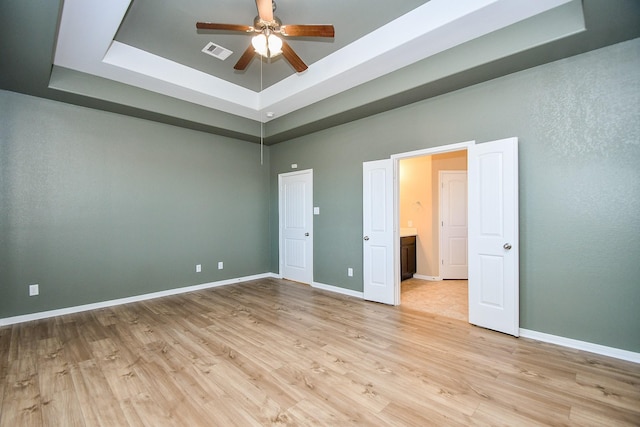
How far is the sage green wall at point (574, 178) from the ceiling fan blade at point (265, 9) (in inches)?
90.7

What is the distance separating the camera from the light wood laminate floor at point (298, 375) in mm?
1852

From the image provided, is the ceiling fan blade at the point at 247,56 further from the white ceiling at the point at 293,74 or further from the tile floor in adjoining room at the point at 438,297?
the tile floor in adjoining room at the point at 438,297

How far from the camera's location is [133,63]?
3510 millimetres

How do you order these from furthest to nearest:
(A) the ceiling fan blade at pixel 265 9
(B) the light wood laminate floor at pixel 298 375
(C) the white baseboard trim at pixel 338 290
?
(C) the white baseboard trim at pixel 338 290, (A) the ceiling fan blade at pixel 265 9, (B) the light wood laminate floor at pixel 298 375

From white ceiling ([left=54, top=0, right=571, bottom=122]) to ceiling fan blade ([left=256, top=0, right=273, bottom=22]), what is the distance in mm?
531

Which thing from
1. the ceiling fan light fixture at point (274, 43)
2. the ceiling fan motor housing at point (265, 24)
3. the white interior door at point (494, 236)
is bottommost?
the white interior door at point (494, 236)

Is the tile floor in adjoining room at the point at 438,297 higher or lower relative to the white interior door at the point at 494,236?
lower

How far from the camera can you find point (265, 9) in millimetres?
2387

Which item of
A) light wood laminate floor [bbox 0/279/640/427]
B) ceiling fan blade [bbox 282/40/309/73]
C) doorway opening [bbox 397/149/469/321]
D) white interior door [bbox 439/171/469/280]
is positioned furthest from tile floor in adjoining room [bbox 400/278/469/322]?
ceiling fan blade [bbox 282/40/309/73]

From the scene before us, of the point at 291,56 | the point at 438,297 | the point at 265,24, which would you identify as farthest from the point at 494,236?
the point at 265,24

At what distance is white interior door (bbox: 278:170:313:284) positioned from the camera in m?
5.31

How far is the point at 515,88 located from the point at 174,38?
3.92 metres

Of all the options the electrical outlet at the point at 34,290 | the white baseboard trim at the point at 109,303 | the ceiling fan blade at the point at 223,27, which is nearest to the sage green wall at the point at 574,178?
the ceiling fan blade at the point at 223,27

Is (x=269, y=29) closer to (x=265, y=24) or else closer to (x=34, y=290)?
(x=265, y=24)
